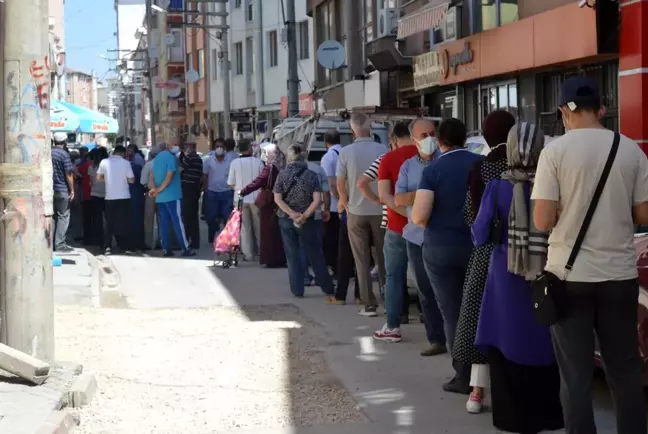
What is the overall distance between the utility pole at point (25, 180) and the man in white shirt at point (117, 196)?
9726 millimetres

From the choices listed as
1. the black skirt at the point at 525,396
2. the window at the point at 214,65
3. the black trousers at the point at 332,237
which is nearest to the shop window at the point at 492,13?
the black trousers at the point at 332,237

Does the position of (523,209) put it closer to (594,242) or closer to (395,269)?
(594,242)

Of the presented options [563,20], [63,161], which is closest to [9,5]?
[63,161]

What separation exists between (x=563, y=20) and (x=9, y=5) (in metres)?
10.0

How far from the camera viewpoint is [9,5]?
279 inches

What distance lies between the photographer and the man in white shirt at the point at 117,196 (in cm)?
1706

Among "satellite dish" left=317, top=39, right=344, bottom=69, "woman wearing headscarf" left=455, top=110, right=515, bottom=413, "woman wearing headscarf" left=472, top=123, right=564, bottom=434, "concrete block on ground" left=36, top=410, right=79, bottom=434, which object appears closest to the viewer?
"concrete block on ground" left=36, top=410, right=79, bottom=434

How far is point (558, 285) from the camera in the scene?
5074 mm

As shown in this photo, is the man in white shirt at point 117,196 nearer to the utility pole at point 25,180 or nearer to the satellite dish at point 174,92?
the utility pole at point 25,180

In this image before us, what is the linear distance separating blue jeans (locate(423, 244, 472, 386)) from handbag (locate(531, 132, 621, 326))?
214 cm

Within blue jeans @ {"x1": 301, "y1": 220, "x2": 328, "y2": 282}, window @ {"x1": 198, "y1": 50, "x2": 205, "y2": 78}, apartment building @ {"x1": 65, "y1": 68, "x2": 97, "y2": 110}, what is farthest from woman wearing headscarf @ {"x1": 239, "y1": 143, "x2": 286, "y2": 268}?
apartment building @ {"x1": 65, "y1": 68, "x2": 97, "y2": 110}

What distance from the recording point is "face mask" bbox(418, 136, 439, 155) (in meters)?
8.17

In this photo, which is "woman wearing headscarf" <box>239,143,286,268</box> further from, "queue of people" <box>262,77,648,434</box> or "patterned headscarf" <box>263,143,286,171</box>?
"queue of people" <box>262,77,648,434</box>

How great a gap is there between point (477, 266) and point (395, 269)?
2375mm
